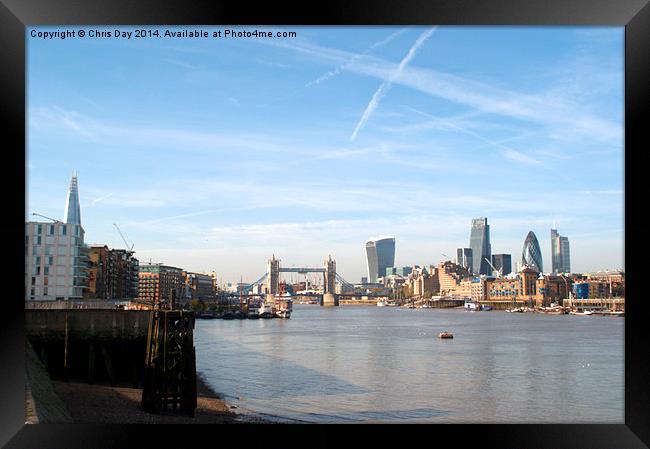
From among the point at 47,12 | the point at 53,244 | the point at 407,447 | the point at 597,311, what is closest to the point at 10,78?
the point at 47,12

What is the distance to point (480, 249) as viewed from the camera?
9488 cm

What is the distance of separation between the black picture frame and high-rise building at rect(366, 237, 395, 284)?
351 ft

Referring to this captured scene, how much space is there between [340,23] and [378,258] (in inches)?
4295

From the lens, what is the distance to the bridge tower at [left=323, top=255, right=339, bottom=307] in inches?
3167

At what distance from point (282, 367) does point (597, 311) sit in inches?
1766

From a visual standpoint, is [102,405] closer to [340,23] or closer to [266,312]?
[340,23]

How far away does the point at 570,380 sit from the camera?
594 inches

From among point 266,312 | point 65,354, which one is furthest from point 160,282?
point 65,354

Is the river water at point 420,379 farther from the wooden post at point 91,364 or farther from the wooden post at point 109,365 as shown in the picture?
the wooden post at point 91,364

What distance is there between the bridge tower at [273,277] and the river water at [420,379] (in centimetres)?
4938

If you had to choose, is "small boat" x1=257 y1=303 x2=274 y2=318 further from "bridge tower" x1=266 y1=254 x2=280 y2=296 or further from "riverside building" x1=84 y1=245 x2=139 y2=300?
"bridge tower" x1=266 y1=254 x2=280 y2=296

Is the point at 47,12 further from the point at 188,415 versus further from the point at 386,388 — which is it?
the point at 386,388

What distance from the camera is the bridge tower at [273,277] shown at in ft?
247

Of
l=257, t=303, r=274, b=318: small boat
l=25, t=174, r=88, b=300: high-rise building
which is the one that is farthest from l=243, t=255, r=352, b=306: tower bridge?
l=25, t=174, r=88, b=300: high-rise building
